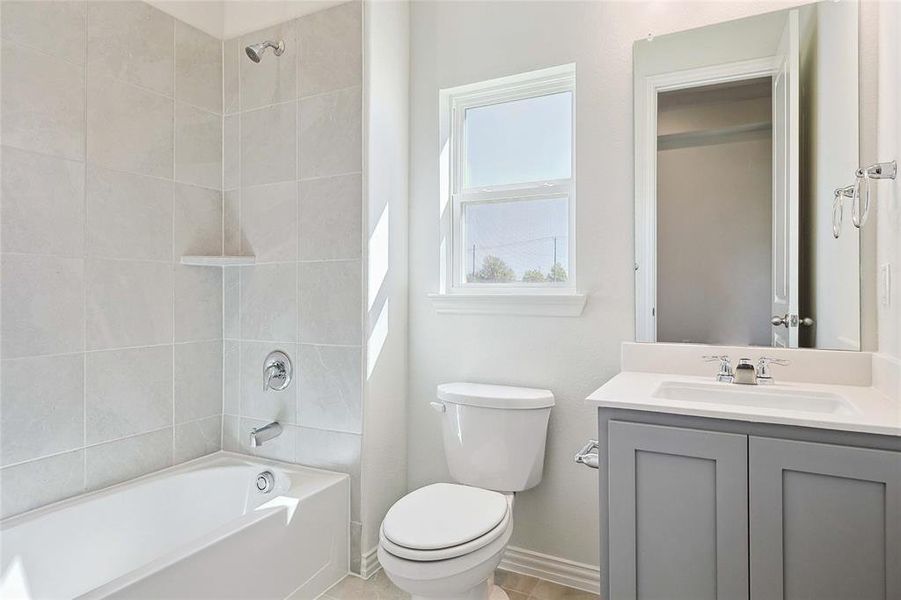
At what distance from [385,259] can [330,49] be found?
2.95 ft

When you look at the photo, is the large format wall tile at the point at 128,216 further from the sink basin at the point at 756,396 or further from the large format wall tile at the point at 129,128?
the sink basin at the point at 756,396

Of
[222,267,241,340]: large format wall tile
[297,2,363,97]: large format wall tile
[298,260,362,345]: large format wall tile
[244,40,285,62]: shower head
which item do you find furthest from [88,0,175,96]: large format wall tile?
[298,260,362,345]: large format wall tile

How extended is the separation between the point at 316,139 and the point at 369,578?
5.91ft

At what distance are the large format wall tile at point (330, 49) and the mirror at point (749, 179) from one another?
1089 millimetres

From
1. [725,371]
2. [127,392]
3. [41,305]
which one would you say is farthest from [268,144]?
[725,371]

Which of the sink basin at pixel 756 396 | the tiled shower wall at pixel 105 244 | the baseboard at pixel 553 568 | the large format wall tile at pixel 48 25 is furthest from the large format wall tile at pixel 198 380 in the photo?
the sink basin at pixel 756 396

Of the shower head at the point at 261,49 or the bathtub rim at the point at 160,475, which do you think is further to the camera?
the shower head at the point at 261,49

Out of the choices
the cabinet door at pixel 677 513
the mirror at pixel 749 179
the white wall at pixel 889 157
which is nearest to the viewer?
the cabinet door at pixel 677 513

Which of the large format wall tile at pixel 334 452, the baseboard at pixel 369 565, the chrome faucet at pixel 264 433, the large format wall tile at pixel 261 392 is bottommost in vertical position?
the baseboard at pixel 369 565

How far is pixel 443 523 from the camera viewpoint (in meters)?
1.62

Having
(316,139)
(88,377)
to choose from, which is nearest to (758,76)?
(316,139)

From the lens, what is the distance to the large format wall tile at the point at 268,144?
7.50 feet

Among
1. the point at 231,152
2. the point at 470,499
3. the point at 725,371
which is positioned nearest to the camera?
the point at 725,371

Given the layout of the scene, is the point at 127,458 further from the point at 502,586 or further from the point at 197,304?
the point at 502,586
